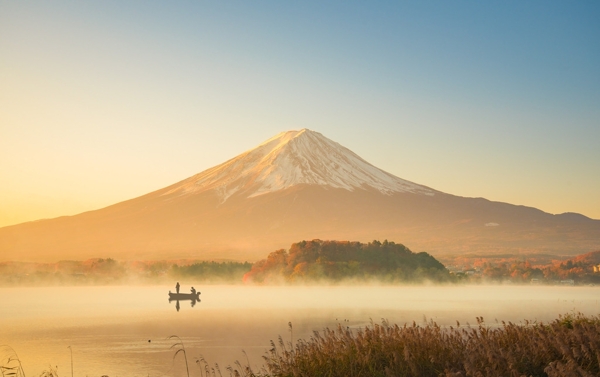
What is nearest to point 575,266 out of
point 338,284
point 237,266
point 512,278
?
point 512,278

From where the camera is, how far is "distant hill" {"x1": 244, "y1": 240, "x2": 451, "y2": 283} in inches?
3061

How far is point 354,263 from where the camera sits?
77438 mm

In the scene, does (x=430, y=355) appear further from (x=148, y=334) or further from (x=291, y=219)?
(x=291, y=219)

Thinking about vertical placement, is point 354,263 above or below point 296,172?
below

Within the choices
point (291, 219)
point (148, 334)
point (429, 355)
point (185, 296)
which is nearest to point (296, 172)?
point (291, 219)

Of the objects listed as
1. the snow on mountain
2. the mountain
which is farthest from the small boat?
the snow on mountain

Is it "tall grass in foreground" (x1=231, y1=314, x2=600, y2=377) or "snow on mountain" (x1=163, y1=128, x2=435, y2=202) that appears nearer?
"tall grass in foreground" (x1=231, y1=314, x2=600, y2=377)

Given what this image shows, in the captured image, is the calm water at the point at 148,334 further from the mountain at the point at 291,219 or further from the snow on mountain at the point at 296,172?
the snow on mountain at the point at 296,172

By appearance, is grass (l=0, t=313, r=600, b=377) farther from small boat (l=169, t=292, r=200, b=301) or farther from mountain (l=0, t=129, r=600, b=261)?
mountain (l=0, t=129, r=600, b=261)

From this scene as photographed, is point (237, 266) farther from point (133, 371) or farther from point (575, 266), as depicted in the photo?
point (133, 371)

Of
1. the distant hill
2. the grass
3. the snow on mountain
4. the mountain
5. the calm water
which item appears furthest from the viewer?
the snow on mountain

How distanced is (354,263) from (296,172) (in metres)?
75.2

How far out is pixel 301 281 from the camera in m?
78.6

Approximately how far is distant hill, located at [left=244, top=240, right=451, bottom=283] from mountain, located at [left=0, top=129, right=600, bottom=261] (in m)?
38.1
